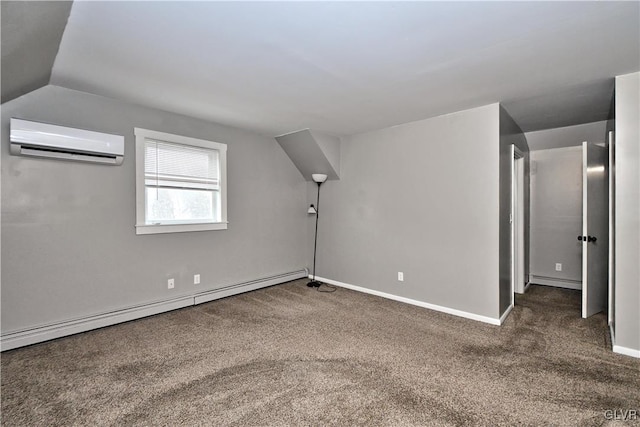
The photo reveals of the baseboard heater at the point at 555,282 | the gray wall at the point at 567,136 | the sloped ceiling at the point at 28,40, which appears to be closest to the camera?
the sloped ceiling at the point at 28,40

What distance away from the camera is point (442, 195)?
12.1 feet

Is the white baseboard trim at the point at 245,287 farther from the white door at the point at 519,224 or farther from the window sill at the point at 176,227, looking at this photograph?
the white door at the point at 519,224

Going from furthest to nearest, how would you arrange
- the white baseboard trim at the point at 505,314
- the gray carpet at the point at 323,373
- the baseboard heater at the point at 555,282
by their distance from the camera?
the baseboard heater at the point at 555,282
the white baseboard trim at the point at 505,314
the gray carpet at the point at 323,373

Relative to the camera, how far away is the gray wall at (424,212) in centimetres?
336

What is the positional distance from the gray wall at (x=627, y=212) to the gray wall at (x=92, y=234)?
408 cm

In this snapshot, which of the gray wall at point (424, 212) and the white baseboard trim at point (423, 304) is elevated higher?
the gray wall at point (424, 212)

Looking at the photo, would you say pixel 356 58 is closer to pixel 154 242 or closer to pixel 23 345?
pixel 154 242

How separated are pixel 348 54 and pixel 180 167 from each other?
2.56 m

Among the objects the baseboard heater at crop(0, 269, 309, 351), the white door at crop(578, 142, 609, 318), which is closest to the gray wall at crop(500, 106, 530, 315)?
the white door at crop(578, 142, 609, 318)

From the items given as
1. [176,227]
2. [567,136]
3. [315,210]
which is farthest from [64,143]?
[567,136]

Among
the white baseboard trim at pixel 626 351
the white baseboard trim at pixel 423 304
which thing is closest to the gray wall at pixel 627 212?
the white baseboard trim at pixel 626 351

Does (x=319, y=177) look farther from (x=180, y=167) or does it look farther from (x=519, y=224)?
(x=519, y=224)

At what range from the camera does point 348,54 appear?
2.21 m

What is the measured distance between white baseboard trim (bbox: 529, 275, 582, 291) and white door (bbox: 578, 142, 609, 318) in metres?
1.01
